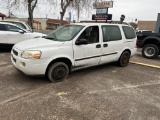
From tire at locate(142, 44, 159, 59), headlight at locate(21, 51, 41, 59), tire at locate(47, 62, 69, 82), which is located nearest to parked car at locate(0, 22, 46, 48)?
headlight at locate(21, 51, 41, 59)

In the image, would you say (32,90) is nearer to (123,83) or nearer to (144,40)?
(123,83)

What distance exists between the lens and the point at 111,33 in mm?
5617

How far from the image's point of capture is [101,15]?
39.4 feet

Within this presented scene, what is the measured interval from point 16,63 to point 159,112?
11.7ft

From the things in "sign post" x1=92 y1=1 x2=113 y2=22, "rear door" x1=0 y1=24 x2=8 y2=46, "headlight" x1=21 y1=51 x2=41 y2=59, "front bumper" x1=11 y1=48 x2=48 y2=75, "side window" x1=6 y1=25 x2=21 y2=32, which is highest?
"sign post" x1=92 y1=1 x2=113 y2=22

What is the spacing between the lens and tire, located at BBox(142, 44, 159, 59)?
8232mm

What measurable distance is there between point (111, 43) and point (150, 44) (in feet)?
12.7

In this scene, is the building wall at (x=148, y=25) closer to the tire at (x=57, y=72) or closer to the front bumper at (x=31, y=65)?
the tire at (x=57, y=72)

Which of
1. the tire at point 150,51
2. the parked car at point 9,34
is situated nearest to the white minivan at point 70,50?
the tire at point 150,51

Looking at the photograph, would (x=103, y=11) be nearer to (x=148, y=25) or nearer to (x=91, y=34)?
(x=91, y=34)

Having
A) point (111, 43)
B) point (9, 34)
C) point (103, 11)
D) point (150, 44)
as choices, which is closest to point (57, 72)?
point (111, 43)

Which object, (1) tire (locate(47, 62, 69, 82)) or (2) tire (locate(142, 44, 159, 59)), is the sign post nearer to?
(2) tire (locate(142, 44, 159, 59))

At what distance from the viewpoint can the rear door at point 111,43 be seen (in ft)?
17.6

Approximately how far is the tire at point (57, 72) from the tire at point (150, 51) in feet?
18.2
